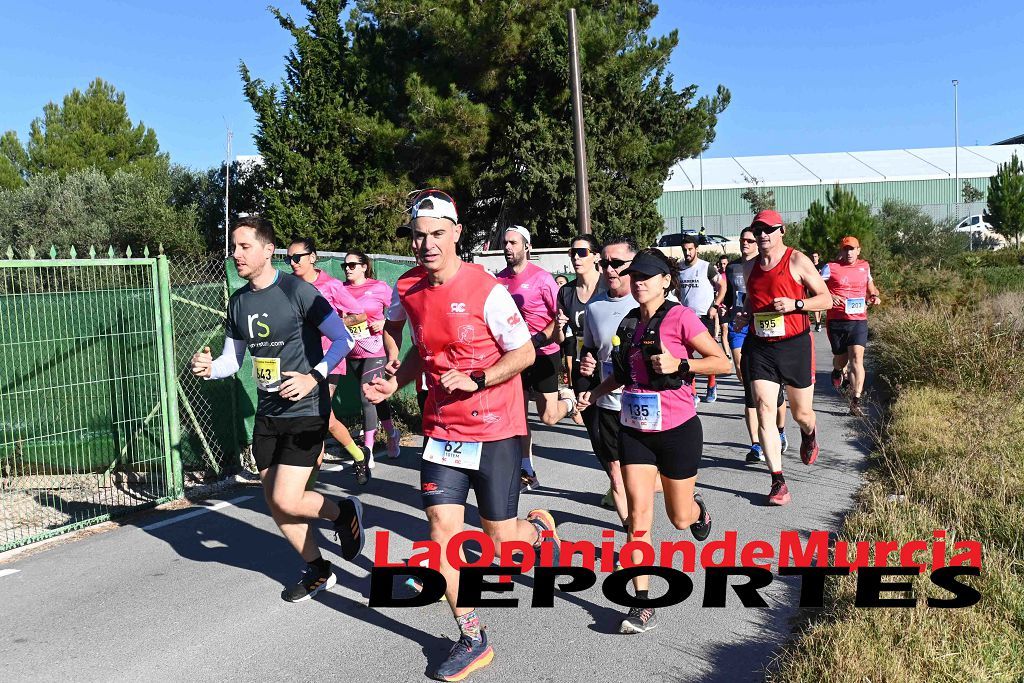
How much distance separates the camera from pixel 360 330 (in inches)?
321

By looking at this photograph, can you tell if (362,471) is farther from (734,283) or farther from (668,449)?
(734,283)

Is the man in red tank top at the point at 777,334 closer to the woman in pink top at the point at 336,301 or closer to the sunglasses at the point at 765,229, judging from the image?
the sunglasses at the point at 765,229

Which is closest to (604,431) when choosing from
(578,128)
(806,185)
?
(578,128)

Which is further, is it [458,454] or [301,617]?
[301,617]

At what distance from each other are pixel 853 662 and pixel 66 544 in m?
5.44

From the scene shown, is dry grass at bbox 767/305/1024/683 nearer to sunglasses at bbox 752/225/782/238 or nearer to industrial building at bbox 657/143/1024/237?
sunglasses at bbox 752/225/782/238

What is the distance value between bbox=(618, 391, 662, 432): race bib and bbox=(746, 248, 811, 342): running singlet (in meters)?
2.70

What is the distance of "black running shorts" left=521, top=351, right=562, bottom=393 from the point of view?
7.29 metres

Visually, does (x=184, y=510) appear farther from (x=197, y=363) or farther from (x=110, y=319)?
(x=197, y=363)

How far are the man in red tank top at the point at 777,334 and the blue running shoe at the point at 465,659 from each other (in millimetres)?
3425

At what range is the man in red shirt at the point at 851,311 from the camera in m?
10.9

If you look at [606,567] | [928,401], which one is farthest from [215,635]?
[928,401]

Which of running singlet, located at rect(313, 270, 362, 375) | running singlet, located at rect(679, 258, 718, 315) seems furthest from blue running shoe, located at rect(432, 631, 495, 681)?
running singlet, located at rect(679, 258, 718, 315)

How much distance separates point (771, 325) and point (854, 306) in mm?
4425
